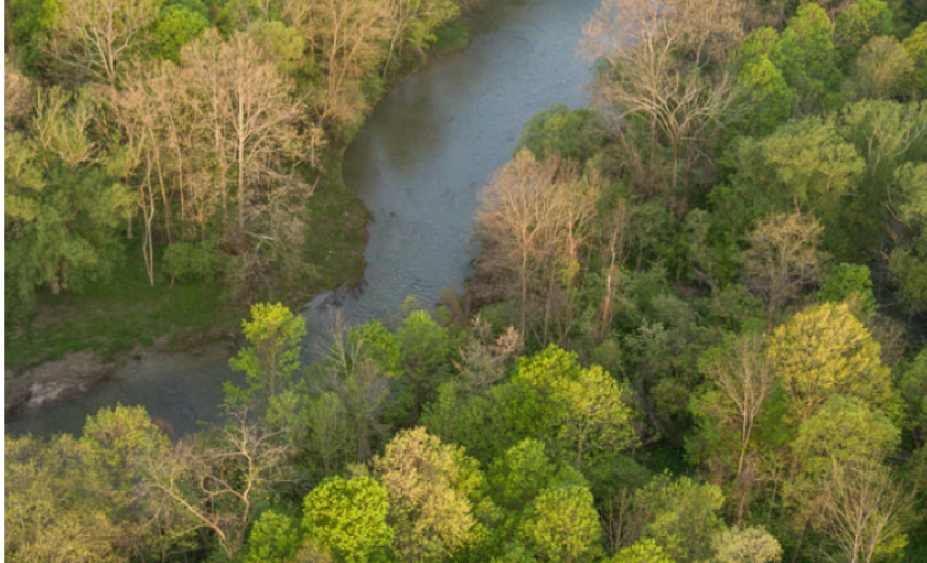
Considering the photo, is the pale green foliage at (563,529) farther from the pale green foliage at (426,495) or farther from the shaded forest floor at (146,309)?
the shaded forest floor at (146,309)

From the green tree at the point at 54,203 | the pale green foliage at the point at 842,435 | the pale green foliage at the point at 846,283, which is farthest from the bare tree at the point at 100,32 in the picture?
the pale green foliage at the point at 842,435

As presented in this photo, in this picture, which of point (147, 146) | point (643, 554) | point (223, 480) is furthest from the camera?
point (147, 146)

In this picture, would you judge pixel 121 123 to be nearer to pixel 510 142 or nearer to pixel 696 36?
pixel 510 142

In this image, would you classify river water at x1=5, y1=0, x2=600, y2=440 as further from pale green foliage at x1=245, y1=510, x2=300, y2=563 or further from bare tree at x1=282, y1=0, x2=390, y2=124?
pale green foliage at x1=245, y1=510, x2=300, y2=563

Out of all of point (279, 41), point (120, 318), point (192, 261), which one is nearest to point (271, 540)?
point (120, 318)

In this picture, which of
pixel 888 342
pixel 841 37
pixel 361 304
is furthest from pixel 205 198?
pixel 841 37

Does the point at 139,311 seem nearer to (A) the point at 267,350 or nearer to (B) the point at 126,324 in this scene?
(B) the point at 126,324

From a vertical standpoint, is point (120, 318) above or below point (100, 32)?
below

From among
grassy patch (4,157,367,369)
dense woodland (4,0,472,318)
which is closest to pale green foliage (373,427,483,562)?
dense woodland (4,0,472,318)
